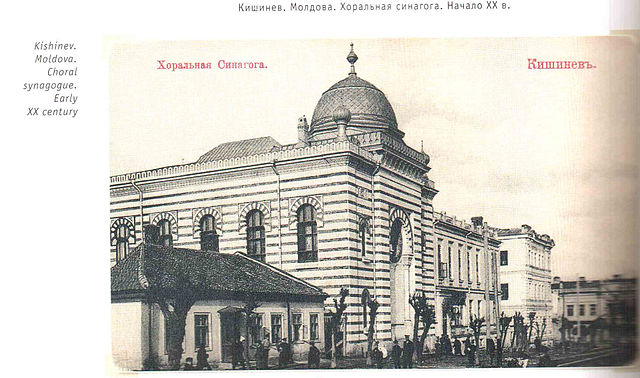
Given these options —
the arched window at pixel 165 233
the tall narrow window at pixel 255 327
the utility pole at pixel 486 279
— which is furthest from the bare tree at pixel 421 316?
the arched window at pixel 165 233

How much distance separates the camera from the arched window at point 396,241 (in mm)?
5359

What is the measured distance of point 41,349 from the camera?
16.1 feet

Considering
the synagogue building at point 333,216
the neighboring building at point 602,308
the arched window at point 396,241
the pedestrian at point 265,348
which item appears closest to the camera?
the neighboring building at point 602,308

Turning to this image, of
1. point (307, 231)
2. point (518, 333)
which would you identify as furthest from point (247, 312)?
point (518, 333)

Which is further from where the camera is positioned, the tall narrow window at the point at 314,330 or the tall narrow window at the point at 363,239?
the tall narrow window at the point at 363,239

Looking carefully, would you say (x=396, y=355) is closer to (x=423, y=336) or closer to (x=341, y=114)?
(x=423, y=336)

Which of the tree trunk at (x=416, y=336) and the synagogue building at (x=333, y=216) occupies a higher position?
the synagogue building at (x=333, y=216)

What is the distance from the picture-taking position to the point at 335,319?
5062mm

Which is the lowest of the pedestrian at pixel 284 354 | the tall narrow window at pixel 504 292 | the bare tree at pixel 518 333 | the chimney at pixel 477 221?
the pedestrian at pixel 284 354

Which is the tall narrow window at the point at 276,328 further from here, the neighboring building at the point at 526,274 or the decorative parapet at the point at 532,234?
the decorative parapet at the point at 532,234

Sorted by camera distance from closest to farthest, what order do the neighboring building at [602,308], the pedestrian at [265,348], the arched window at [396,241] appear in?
1. the neighboring building at [602,308]
2. the pedestrian at [265,348]
3. the arched window at [396,241]

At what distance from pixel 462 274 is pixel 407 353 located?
2.21 ft

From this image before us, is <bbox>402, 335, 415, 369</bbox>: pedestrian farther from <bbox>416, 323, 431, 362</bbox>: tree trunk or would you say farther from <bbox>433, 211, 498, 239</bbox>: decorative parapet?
<bbox>433, 211, 498, 239</bbox>: decorative parapet

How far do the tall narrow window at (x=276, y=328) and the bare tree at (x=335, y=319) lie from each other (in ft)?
1.06
